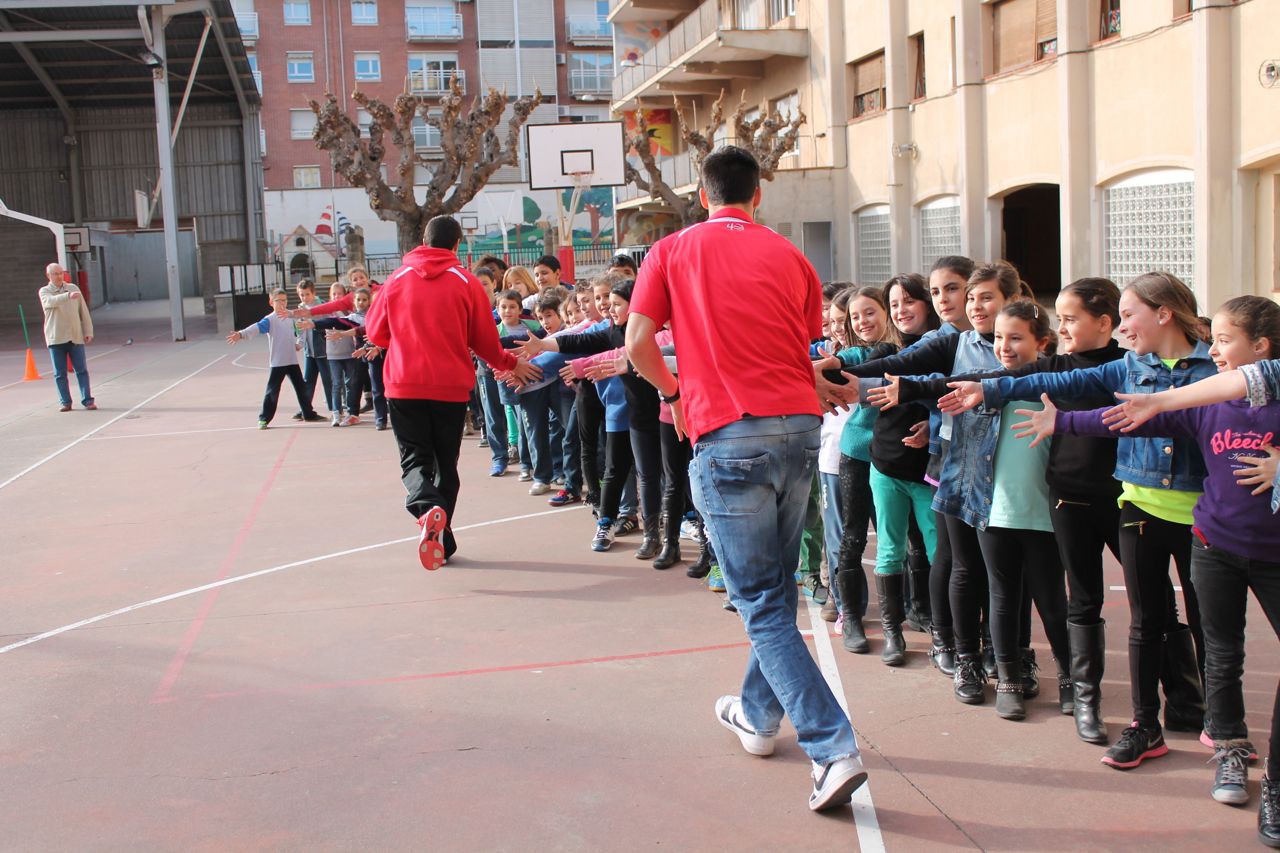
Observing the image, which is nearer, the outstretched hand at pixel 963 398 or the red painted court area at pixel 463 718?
the red painted court area at pixel 463 718

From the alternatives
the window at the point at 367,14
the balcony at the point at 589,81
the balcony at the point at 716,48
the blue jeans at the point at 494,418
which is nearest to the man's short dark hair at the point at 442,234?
the blue jeans at the point at 494,418

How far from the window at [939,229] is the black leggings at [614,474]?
17.5 metres

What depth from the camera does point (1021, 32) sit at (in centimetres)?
2159

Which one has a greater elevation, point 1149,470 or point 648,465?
point 1149,470

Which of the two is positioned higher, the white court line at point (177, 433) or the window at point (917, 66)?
the window at point (917, 66)

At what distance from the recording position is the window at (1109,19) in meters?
19.0

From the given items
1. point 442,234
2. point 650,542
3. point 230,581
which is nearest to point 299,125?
point 442,234

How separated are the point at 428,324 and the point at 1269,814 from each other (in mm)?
5505

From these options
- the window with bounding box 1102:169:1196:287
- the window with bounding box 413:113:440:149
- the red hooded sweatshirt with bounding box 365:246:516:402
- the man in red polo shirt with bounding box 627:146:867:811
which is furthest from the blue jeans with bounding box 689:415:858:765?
the window with bounding box 413:113:440:149

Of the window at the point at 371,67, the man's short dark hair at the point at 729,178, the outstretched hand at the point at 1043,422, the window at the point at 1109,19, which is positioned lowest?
the outstretched hand at the point at 1043,422

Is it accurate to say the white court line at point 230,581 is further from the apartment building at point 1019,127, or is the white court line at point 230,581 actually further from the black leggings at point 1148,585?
the apartment building at point 1019,127

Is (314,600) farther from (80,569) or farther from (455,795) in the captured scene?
(455,795)

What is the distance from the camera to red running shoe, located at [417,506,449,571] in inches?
289

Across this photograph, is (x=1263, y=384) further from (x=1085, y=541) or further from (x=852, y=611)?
(x=852, y=611)
